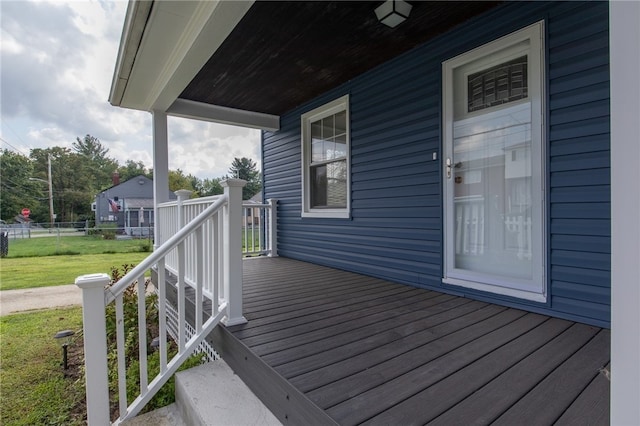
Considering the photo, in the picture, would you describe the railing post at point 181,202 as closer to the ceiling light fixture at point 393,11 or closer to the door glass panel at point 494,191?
the ceiling light fixture at point 393,11

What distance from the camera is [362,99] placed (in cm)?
391

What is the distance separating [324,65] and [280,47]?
658 millimetres

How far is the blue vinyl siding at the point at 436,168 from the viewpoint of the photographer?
209 centimetres

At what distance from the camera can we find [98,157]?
37.5m

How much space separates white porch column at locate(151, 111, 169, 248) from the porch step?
9.83ft

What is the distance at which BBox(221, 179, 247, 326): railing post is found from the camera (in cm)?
220

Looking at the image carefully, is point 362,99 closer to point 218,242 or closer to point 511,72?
point 511,72

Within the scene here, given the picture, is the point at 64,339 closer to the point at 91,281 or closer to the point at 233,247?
the point at 91,281

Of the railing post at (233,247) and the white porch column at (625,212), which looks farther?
the railing post at (233,247)

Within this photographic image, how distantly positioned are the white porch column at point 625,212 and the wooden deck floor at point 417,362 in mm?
804

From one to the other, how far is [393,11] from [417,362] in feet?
8.65

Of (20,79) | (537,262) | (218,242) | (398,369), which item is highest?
(20,79)

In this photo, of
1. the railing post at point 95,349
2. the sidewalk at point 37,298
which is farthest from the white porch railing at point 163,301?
the sidewalk at point 37,298

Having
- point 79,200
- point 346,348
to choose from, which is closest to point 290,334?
point 346,348
